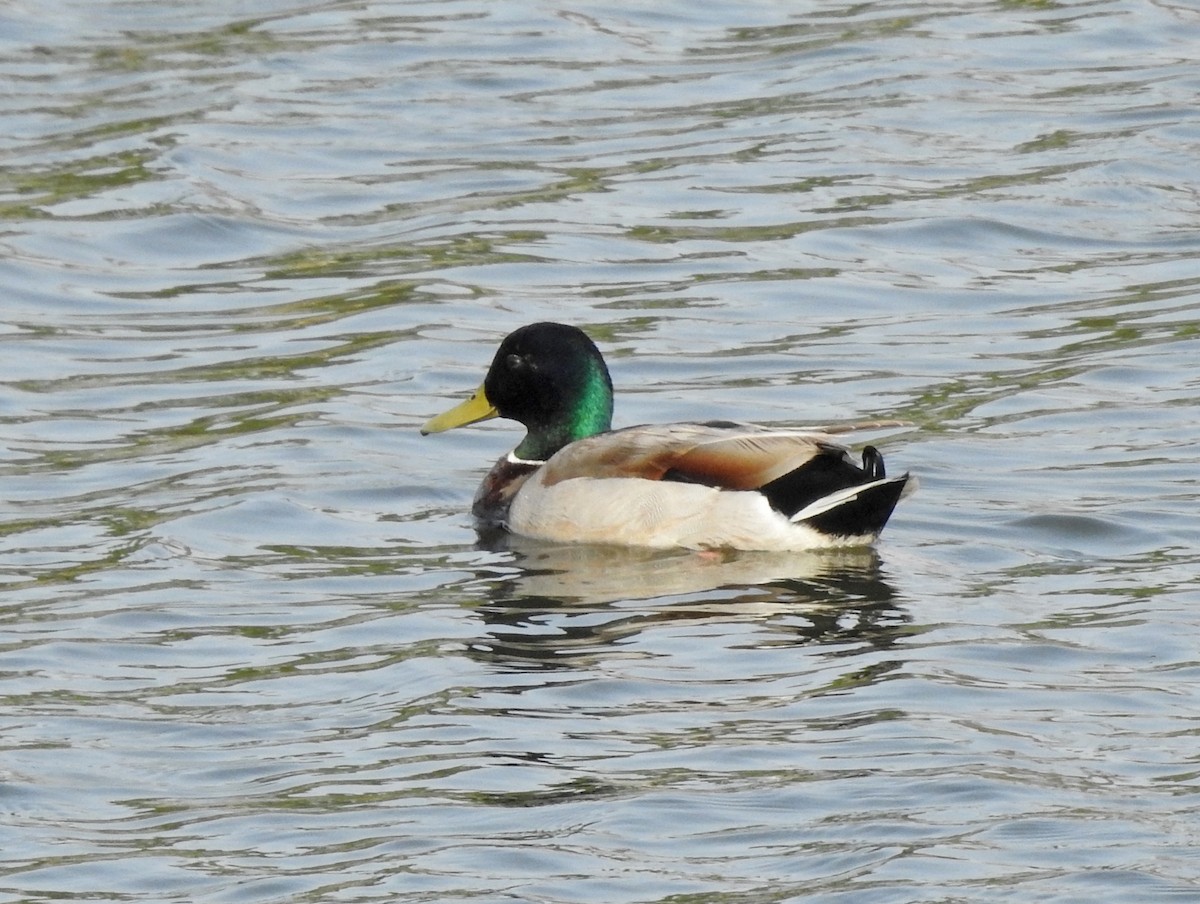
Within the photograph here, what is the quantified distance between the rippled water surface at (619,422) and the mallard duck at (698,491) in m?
0.14

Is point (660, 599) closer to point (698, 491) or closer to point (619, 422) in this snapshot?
point (698, 491)

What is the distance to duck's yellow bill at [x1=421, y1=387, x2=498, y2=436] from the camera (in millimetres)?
11727

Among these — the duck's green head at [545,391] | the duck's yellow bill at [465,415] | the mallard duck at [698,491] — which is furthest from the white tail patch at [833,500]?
the duck's yellow bill at [465,415]

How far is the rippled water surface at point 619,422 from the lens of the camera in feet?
23.2

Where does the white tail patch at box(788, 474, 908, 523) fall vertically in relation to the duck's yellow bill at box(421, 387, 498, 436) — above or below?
below

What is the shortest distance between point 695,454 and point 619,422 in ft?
6.97

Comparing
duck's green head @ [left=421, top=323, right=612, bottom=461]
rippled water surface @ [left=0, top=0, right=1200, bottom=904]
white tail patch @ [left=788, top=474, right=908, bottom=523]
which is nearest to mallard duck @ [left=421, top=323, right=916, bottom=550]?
white tail patch @ [left=788, top=474, right=908, bottom=523]

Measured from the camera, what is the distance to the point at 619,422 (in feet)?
41.5

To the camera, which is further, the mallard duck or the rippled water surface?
the mallard duck

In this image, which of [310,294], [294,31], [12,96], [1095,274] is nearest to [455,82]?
[294,31]

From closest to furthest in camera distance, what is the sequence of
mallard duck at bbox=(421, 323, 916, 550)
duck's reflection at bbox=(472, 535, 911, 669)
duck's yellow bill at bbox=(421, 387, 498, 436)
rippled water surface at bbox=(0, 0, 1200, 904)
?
rippled water surface at bbox=(0, 0, 1200, 904), duck's reflection at bbox=(472, 535, 911, 669), mallard duck at bbox=(421, 323, 916, 550), duck's yellow bill at bbox=(421, 387, 498, 436)

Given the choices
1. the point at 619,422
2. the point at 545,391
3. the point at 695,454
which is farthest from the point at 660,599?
the point at 619,422

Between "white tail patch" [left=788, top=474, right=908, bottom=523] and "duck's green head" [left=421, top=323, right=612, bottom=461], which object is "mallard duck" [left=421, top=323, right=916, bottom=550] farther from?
"duck's green head" [left=421, top=323, right=612, bottom=461]

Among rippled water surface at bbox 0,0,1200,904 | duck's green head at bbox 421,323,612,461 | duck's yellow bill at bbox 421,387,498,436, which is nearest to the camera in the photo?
rippled water surface at bbox 0,0,1200,904
